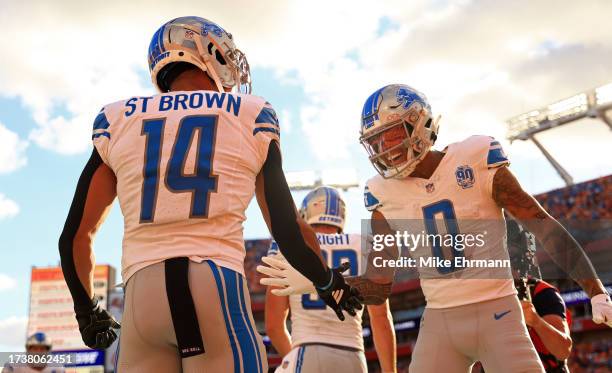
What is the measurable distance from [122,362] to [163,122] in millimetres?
920

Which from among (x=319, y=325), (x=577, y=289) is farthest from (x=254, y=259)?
(x=319, y=325)

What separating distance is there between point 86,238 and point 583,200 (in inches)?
1161

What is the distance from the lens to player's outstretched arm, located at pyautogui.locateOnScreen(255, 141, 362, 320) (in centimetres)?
283

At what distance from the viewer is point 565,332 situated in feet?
15.2

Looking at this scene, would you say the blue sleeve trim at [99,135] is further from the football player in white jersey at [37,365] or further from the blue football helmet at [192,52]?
the football player in white jersey at [37,365]

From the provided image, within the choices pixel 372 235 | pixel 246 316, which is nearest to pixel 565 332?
pixel 372 235

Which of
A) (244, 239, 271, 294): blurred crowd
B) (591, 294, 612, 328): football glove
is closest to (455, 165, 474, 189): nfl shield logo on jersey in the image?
(591, 294, 612, 328): football glove

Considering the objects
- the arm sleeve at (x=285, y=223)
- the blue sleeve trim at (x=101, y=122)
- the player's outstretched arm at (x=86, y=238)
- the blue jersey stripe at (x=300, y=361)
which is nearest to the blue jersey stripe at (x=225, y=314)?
the arm sleeve at (x=285, y=223)

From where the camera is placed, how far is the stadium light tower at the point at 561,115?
119ft

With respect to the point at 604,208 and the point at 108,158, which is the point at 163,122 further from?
the point at 604,208

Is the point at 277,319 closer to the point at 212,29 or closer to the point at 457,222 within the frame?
the point at 457,222

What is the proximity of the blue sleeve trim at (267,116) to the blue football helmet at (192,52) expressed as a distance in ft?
1.56

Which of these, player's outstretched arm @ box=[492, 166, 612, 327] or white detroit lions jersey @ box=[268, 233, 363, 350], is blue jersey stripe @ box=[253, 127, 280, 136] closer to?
player's outstretched arm @ box=[492, 166, 612, 327]

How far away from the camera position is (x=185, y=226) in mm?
2635
